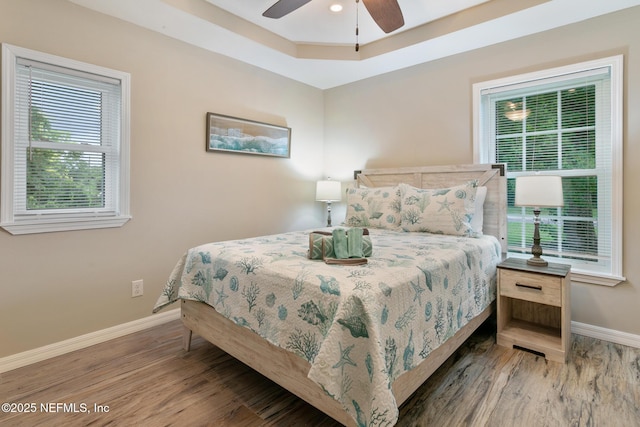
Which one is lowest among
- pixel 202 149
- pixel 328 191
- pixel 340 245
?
pixel 340 245

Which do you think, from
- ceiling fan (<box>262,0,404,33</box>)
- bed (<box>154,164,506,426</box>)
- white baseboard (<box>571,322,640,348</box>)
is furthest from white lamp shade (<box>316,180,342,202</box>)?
white baseboard (<box>571,322,640,348</box>)

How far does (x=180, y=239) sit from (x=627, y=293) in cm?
365

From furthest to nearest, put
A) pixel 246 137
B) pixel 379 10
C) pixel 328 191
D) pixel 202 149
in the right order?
pixel 328 191
pixel 246 137
pixel 202 149
pixel 379 10

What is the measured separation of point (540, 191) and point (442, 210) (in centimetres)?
69

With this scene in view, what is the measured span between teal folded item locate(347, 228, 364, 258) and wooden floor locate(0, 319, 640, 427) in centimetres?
84

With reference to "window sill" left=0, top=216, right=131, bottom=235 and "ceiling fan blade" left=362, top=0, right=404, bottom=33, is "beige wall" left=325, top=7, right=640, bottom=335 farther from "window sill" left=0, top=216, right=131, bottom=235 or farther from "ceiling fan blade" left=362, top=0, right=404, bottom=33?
"window sill" left=0, top=216, right=131, bottom=235

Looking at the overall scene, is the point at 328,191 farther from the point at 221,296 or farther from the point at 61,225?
the point at 61,225

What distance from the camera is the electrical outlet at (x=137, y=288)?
2672mm

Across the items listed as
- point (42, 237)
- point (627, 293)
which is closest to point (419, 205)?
point (627, 293)

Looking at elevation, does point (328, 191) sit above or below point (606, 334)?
above

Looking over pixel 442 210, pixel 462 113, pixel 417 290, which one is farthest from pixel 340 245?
pixel 462 113

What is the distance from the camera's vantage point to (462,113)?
10.4ft

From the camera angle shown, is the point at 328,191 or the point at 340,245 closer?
the point at 340,245

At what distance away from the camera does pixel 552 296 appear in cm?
219
